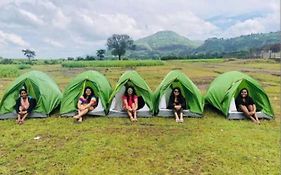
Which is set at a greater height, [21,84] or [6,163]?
[21,84]

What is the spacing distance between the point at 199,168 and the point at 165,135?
236 centimetres

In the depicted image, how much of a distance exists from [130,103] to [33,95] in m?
3.59

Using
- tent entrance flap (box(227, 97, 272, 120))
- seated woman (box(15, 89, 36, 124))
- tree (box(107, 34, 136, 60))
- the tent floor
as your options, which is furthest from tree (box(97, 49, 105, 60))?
the tent floor

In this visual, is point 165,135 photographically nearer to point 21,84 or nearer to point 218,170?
point 218,170

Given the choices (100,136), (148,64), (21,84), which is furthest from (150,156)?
(148,64)

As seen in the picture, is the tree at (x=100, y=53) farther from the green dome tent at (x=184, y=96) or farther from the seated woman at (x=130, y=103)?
the seated woman at (x=130, y=103)

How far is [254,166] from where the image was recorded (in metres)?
6.98

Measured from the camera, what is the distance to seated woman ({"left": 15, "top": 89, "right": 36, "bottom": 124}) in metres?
10.6

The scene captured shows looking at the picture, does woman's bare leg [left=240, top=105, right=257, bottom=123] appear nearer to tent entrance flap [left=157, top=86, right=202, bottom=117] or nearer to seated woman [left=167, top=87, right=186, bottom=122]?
tent entrance flap [left=157, top=86, right=202, bottom=117]

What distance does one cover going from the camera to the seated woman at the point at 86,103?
1059cm

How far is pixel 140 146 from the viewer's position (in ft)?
26.9

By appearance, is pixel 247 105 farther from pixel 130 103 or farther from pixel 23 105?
pixel 23 105

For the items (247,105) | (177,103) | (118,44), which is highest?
(118,44)

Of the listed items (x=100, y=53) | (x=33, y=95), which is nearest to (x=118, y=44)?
(x=100, y=53)
